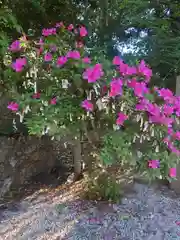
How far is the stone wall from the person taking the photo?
2859 millimetres

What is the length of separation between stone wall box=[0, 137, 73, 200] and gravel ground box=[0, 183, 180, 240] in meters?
0.37

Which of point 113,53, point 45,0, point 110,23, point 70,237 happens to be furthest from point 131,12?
point 70,237

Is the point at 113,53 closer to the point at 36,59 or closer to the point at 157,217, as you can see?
the point at 36,59

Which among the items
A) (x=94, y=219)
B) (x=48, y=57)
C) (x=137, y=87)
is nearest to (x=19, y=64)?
(x=48, y=57)

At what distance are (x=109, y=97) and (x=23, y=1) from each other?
1366 millimetres

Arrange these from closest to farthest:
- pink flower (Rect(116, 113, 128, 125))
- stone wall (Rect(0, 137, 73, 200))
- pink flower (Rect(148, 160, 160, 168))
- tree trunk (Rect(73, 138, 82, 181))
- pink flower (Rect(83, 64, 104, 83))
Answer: pink flower (Rect(83, 64, 104, 83)) < pink flower (Rect(116, 113, 128, 125)) < pink flower (Rect(148, 160, 160, 168)) < stone wall (Rect(0, 137, 73, 200)) < tree trunk (Rect(73, 138, 82, 181))

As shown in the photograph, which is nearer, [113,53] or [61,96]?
[61,96]

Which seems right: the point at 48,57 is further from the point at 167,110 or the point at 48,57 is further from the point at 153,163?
the point at 153,163

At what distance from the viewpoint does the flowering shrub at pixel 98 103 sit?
162cm

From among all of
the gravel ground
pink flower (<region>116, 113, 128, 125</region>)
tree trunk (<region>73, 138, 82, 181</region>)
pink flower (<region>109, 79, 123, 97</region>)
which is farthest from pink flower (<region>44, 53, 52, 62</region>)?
tree trunk (<region>73, 138, 82, 181</region>)

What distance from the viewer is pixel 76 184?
9.71 feet

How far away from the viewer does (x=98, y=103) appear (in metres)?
1.71

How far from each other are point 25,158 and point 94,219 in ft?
4.02

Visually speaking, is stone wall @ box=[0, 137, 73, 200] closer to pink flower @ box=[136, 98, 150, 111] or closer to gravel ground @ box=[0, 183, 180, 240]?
gravel ground @ box=[0, 183, 180, 240]
